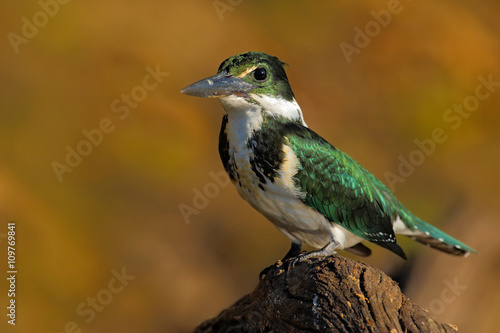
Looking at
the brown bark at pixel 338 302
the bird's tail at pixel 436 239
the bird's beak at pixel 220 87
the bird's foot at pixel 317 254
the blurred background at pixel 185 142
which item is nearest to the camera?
the brown bark at pixel 338 302

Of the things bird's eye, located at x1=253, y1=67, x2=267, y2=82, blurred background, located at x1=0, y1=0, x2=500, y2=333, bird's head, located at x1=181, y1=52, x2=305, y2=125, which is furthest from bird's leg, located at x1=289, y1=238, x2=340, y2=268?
blurred background, located at x1=0, y1=0, x2=500, y2=333

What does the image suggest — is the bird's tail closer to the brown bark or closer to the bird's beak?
the brown bark

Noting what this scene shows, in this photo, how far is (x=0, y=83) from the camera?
8.17 m

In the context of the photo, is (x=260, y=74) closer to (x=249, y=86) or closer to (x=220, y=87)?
(x=249, y=86)

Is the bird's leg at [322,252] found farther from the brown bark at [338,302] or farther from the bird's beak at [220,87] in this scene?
the bird's beak at [220,87]

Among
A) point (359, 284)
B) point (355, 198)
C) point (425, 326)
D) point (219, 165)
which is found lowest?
point (425, 326)

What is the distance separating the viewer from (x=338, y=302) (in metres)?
3.53

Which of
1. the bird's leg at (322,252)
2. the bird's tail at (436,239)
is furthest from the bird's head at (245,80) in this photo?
the bird's tail at (436,239)

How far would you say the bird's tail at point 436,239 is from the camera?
5216mm

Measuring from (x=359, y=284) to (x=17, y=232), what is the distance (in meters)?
5.51

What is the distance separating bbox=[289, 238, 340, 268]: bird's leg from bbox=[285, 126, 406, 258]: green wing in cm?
16

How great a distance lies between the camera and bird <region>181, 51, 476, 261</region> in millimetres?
4168

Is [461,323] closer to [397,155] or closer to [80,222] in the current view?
[397,155]

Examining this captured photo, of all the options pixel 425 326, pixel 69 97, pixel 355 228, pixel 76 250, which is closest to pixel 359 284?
pixel 425 326
